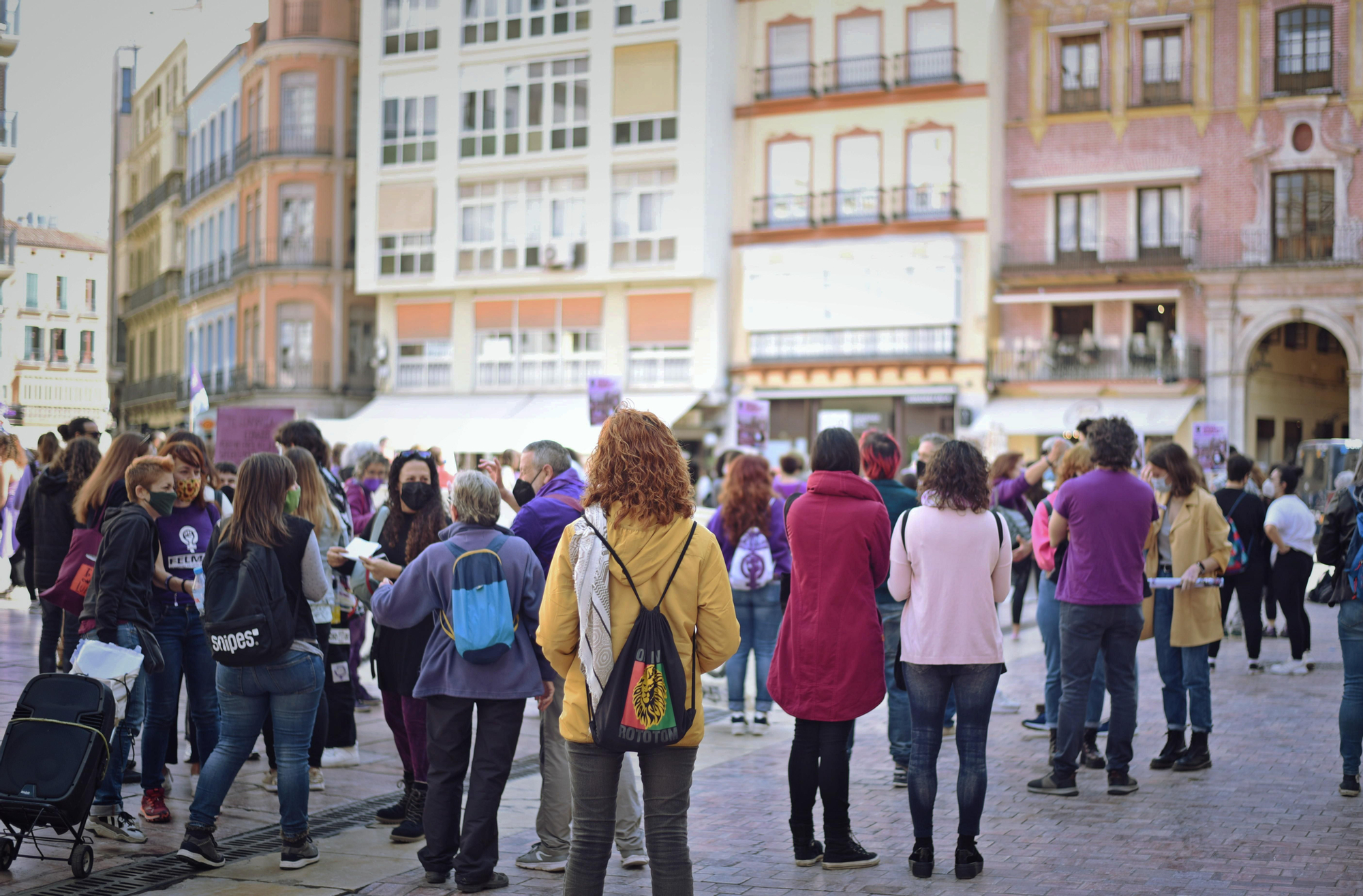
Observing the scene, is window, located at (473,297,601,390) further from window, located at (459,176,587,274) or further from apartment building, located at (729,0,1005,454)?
apartment building, located at (729,0,1005,454)

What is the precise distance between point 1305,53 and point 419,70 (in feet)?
72.2

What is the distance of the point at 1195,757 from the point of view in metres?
8.37

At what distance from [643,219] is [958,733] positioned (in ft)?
101

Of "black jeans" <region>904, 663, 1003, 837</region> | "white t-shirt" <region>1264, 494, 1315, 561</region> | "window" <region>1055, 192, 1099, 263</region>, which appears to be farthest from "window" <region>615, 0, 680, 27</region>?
"black jeans" <region>904, 663, 1003, 837</region>

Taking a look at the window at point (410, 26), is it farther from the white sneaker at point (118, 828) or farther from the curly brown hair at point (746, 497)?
the white sneaker at point (118, 828)

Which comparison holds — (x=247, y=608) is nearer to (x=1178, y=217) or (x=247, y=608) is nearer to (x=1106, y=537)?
(x=1106, y=537)

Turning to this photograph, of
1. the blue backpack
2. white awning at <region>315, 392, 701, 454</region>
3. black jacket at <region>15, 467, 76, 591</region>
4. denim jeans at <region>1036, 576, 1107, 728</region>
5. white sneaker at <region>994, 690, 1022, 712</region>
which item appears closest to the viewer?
the blue backpack

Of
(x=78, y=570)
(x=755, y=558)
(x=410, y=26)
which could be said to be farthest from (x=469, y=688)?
(x=410, y=26)

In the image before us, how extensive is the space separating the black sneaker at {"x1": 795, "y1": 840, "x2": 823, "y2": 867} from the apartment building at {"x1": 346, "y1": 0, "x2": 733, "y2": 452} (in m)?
27.9

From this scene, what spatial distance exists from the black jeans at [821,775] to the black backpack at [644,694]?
6.14 ft

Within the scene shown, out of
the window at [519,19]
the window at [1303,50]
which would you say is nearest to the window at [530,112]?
the window at [519,19]

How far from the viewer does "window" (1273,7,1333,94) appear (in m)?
31.8

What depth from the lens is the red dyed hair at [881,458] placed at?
26.1 feet

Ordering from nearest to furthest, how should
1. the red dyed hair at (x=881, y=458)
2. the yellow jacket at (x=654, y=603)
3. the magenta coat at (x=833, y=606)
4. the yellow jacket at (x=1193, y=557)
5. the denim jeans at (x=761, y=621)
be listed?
the yellow jacket at (x=654, y=603) < the magenta coat at (x=833, y=606) < the red dyed hair at (x=881, y=458) < the yellow jacket at (x=1193, y=557) < the denim jeans at (x=761, y=621)
